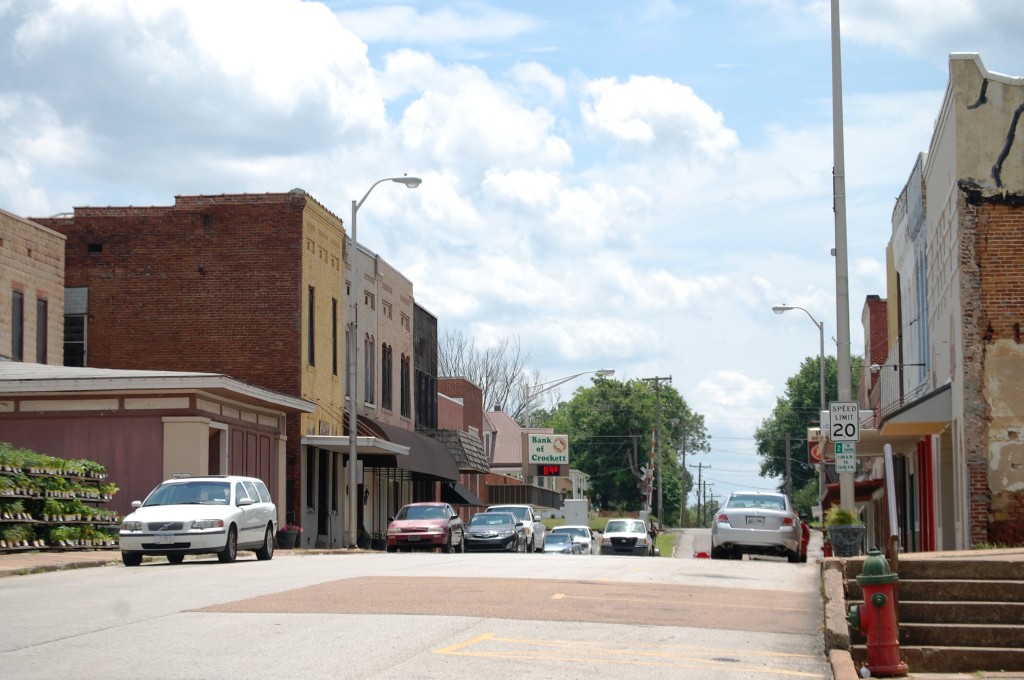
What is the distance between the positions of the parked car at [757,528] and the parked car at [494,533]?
10933 millimetres

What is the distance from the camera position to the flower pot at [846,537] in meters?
22.6

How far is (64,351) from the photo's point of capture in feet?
135

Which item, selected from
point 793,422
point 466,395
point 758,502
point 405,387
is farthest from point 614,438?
point 758,502

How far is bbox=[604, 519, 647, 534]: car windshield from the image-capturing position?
4706 centimetres

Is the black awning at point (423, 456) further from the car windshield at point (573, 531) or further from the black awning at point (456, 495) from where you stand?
the car windshield at point (573, 531)

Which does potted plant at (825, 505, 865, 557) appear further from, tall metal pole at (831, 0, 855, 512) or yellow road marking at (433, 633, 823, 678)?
yellow road marking at (433, 633, 823, 678)

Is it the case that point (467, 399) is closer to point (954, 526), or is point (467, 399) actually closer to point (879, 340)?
point (879, 340)

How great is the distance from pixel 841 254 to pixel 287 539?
58.8 feet

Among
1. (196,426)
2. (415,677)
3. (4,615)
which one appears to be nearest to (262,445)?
(196,426)

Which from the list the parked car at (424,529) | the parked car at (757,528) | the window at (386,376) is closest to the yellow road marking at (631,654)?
the parked car at (757,528)

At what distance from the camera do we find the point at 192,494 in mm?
24250

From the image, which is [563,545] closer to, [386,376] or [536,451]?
[386,376]

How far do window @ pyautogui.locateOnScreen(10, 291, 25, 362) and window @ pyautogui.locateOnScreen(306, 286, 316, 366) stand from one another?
8261 mm

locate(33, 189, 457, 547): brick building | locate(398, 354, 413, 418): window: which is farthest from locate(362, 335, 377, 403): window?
locate(33, 189, 457, 547): brick building
